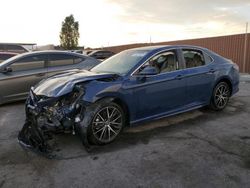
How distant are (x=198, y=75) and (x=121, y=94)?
1.87 metres

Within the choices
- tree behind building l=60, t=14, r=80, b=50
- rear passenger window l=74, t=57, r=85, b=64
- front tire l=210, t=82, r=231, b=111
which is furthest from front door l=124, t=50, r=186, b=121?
tree behind building l=60, t=14, r=80, b=50

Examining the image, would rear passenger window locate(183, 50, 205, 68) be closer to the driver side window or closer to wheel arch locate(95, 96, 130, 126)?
the driver side window

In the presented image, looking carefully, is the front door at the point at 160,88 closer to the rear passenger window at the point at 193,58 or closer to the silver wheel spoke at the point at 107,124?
the rear passenger window at the point at 193,58

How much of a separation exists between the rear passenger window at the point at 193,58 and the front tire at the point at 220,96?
72 centimetres

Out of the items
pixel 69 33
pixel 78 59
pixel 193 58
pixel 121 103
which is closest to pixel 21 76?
pixel 78 59

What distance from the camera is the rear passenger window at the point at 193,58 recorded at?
480 cm

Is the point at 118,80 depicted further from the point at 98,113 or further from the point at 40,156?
the point at 40,156

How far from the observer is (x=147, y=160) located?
3246 mm

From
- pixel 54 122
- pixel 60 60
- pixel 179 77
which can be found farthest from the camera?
pixel 60 60

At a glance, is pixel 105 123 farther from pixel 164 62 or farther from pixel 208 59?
pixel 208 59

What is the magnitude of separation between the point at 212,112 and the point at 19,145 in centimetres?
400

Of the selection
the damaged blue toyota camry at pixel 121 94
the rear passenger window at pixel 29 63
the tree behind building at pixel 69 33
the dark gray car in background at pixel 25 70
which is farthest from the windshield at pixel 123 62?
the tree behind building at pixel 69 33

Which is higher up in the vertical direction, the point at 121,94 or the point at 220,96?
the point at 121,94

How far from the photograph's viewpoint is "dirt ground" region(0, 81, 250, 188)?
277 centimetres
